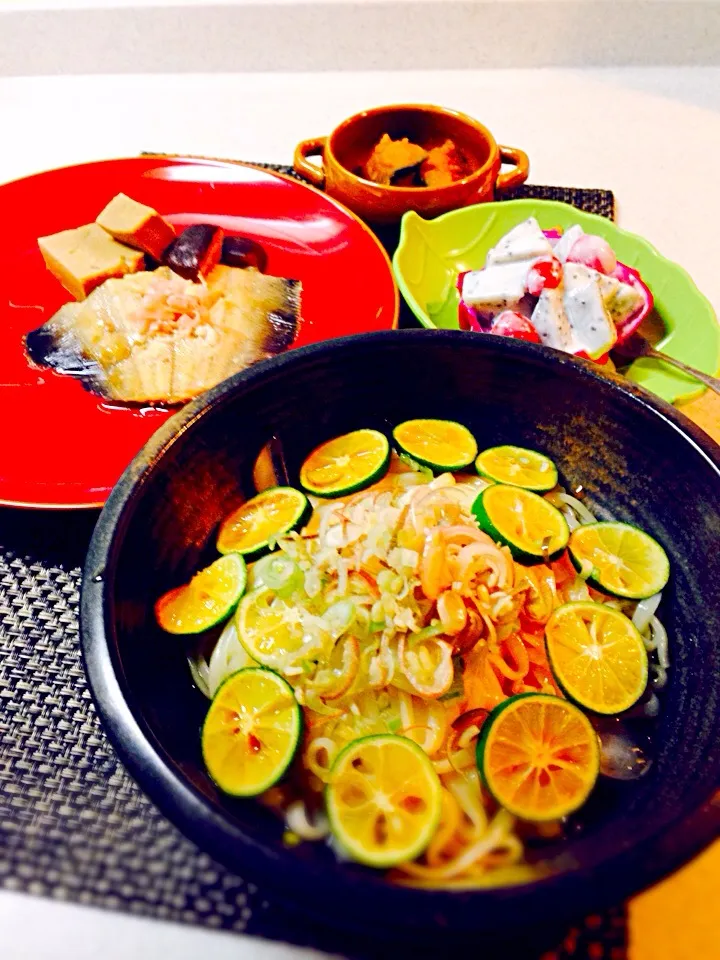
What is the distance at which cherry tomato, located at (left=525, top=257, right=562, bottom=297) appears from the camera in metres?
1.54

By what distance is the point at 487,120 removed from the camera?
2471 mm

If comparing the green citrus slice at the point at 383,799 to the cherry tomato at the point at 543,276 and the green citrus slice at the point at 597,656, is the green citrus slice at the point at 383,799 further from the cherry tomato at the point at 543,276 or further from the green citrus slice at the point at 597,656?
the cherry tomato at the point at 543,276

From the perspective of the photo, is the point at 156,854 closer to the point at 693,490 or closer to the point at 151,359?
the point at 693,490

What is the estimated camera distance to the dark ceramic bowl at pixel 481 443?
0.66m

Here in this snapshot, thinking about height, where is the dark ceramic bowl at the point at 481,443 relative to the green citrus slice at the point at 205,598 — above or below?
above

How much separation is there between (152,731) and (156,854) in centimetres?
23

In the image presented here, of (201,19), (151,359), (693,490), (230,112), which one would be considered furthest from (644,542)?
(201,19)

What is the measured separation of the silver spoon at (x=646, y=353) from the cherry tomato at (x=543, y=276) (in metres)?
0.21

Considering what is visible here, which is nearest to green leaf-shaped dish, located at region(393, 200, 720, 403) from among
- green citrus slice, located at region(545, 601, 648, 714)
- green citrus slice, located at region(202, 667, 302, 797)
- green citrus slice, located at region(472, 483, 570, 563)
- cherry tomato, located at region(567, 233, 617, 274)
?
cherry tomato, located at region(567, 233, 617, 274)

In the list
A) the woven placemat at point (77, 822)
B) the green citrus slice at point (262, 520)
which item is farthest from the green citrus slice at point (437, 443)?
the woven placemat at point (77, 822)

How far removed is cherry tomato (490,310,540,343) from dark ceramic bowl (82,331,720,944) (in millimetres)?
377

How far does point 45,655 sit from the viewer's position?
3.78ft

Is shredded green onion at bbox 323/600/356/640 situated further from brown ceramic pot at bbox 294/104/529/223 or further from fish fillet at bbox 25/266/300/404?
brown ceramic pot at bbox 294/104/529/223

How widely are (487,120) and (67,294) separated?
1.62m
